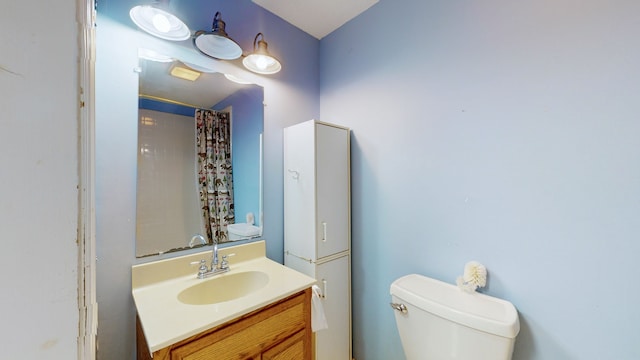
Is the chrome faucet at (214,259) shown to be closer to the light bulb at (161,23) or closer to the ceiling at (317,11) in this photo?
the light bulb at (161,23)

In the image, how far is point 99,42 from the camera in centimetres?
100

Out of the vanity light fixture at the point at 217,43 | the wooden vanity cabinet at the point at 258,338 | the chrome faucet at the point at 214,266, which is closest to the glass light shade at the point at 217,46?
the vanity light fixture at the point at 217,43

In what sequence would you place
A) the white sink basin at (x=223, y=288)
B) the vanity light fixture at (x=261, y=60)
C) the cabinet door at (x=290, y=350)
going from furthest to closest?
the vanity light fixture at (x=261, y=60) → the white sink basin at (x=223, y=288) → the cabinet door at (x=290, y=350)

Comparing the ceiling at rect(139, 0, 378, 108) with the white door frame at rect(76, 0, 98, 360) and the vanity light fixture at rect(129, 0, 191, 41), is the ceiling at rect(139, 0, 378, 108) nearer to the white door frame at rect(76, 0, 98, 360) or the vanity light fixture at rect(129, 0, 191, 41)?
the vanity light fixture at rect(129, 0, 191, 41)

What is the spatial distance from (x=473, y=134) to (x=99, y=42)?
5.55ft

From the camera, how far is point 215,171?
4.50ft

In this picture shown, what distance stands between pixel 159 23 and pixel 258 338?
144 centimetres

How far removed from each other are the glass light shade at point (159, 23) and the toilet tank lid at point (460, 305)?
1611 millimetres

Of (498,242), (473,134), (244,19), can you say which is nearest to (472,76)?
(473,134)

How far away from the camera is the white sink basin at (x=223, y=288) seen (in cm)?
112

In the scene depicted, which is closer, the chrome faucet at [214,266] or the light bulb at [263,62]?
the chrome faucet at [214,266]

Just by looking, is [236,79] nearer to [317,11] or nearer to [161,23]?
[161,23]

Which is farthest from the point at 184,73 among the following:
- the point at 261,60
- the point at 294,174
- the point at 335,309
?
the point at 335,309

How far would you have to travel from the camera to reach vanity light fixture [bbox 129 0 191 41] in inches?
40.9
